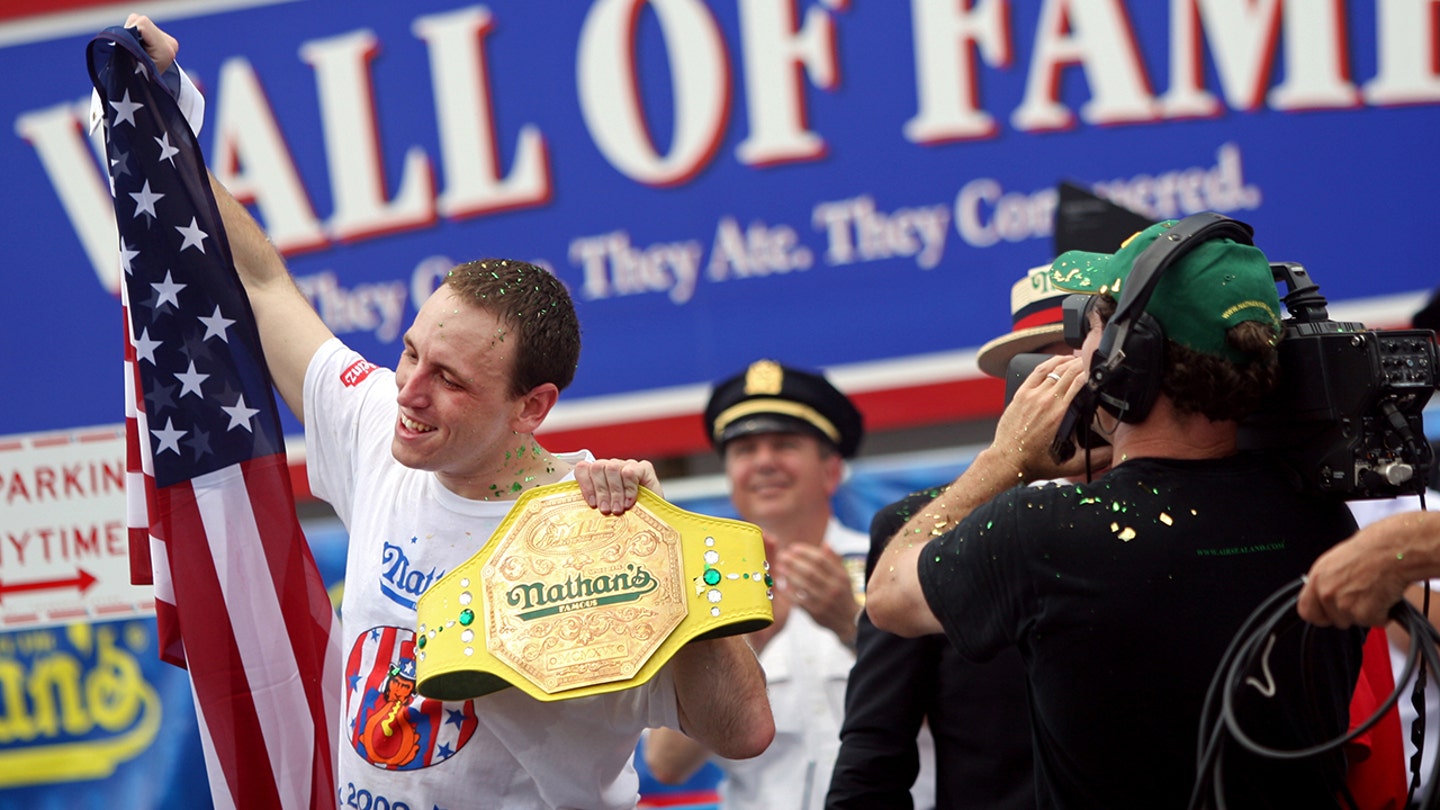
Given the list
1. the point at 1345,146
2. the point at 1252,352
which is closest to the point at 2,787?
the point at 1252,352

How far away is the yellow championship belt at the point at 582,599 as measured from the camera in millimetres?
1918

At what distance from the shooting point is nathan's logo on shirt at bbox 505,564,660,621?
1.98 meters

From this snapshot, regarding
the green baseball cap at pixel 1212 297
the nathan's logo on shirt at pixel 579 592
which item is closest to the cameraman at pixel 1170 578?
the green baseball cap at pixel 1212 297

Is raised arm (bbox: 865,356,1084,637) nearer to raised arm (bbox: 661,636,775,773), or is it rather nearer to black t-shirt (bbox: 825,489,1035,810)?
raised arm (bbox: 661,636,775,773)

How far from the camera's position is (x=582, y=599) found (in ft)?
6.51

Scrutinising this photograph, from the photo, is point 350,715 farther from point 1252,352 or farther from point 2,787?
point 2,787

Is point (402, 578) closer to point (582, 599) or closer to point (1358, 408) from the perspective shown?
point (582, 599)

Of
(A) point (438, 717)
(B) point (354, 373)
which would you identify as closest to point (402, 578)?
(A) point (438, 717)

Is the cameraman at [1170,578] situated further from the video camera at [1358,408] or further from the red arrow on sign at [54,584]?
the red arrow on sign at [54,584]

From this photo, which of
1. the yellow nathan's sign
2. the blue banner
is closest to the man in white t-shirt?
the blue banner

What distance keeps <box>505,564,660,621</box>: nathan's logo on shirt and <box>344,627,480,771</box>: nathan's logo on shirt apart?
199mm

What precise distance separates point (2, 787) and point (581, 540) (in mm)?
3433

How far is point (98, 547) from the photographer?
408 centimetres

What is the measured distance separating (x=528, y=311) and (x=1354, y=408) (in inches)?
46.1
